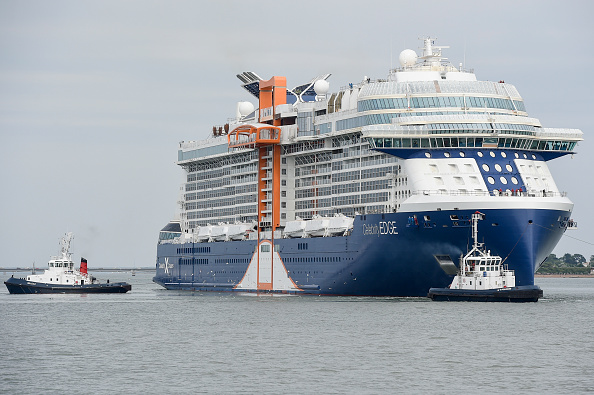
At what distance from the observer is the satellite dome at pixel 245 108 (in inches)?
4318

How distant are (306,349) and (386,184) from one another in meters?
32.1

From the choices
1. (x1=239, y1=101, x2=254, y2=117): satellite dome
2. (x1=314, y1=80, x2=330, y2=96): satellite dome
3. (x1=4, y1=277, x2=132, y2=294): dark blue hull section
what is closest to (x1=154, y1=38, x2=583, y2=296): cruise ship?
(x1=314, y1=80, x2=330, y2=96): satellite dome

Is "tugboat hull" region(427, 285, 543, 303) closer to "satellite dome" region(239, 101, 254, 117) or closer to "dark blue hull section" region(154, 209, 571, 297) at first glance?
"dark blue hull section" region(154, 209, 571, 297)

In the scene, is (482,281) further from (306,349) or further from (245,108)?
(245,108)

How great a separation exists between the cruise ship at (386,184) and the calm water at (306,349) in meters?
4.37

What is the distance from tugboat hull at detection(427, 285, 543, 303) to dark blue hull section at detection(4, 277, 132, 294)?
4105 cm

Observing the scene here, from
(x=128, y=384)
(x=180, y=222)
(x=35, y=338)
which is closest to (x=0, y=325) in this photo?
(x=35, y=338)

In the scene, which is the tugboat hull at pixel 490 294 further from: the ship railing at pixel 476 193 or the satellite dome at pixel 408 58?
the satellite dome at pixel 408 58

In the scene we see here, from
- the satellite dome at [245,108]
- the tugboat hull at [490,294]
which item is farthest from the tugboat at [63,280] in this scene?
the tugboat hull at [490,294]

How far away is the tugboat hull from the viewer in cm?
7375

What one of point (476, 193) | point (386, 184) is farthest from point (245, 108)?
point (476, 193)

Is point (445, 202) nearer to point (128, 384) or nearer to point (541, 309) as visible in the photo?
point (541, 309)

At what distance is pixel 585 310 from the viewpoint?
7612cm

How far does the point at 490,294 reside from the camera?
73688 millimetres
